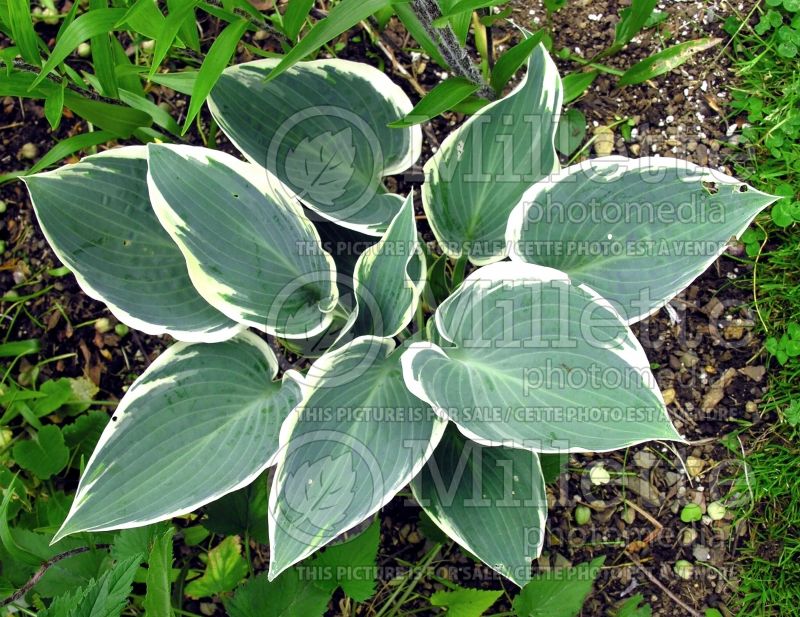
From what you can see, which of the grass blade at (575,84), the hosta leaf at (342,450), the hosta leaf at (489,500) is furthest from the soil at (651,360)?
the hosta leaf at (342,450)

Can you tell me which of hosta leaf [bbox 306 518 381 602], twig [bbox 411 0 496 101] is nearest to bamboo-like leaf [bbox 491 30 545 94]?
twig [bbox 411 0 496 101]

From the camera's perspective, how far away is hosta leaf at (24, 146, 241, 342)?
1.02 meters

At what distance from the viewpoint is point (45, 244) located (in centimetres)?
155

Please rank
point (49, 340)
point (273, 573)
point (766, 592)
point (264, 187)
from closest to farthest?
point (273, 573) < point (264, 187) < point (766, 592) < point (49, 340)

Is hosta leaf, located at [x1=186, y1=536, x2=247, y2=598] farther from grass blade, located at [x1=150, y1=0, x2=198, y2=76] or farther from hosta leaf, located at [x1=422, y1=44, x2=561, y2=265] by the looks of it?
grass blade, located at [x1=150, y1=0, x2=198, y2=76]

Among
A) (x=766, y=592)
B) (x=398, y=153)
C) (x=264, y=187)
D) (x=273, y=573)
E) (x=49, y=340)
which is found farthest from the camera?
(x=49, y=340)

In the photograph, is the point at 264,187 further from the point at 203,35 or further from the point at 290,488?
the point at 203,35

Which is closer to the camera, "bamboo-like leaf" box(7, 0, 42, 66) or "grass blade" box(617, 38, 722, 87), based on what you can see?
"bamboo-like leaf" box(7, 0, 42, 66)

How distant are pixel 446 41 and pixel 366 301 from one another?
42cm

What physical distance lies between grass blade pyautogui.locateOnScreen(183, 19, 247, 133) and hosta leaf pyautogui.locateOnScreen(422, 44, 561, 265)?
36 cm

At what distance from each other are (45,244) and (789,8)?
163 centimetres

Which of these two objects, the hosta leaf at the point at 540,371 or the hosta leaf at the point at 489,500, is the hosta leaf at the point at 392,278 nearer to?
the hosta leaf at the point at 540,371

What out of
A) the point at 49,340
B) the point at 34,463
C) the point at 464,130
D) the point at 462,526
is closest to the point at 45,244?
the point at 49,340

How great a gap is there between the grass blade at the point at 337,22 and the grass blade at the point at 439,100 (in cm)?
19
